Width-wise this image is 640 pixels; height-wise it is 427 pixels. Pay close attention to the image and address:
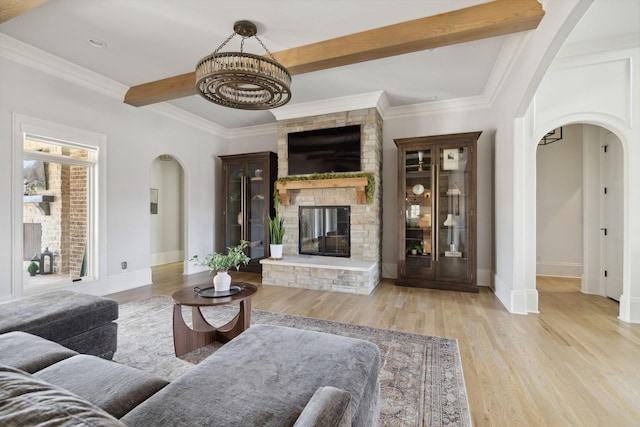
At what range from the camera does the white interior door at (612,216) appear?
146 inches

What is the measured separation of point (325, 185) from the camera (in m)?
4.80

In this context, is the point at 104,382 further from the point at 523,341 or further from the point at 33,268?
the point at 33,268

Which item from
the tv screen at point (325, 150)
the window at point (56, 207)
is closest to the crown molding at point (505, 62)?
the tv screen at point (325, 150)

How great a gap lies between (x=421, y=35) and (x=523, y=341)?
9.41 ft

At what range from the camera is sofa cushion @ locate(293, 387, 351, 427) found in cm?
80

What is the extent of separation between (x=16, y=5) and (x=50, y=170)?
1.99 m

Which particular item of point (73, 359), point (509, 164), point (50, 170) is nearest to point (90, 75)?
point (50, 170)

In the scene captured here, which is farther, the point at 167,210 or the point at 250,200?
the point at 167,210

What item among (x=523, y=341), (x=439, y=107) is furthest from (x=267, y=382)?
(x=439, y=107)

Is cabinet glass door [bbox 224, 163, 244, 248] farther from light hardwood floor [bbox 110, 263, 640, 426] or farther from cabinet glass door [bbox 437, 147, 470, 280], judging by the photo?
cabinet glass door [bbox 437, 147, 470, 280]

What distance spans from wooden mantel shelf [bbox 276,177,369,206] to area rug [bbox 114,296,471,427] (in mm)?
2142

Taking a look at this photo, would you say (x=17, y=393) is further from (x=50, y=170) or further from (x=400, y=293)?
(x=50, y=170)

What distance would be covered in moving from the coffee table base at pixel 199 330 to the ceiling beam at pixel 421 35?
255 cm

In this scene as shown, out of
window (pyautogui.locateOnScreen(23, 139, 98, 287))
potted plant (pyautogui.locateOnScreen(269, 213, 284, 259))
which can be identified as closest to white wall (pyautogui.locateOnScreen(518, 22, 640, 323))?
potted plant (pyautogui.locateOnScreen(269, 213, 284, 259))
